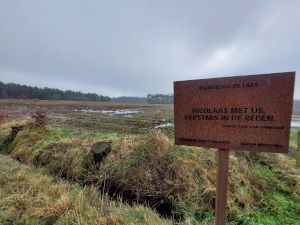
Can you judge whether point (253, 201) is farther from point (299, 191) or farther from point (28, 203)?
point (28, 203)

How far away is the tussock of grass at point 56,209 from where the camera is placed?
74.4 inches

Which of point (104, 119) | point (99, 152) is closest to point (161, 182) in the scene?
point (99, 152)

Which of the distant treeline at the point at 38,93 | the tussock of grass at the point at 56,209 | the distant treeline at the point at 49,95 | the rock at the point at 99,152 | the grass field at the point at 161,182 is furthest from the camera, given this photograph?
the distant treeline at the point at 49,95

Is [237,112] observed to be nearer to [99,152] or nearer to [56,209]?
[56,209]

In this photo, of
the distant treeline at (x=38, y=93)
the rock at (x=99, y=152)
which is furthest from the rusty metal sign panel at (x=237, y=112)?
the distant treeline at (x=38, y=93)

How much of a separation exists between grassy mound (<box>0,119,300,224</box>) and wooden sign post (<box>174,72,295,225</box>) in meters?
1.27

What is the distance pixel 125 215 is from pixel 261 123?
227 centimetres

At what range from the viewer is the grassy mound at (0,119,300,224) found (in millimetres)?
2543

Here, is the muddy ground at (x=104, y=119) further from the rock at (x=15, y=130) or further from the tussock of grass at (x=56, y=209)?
the tussock of grass at (x=56, y=209)

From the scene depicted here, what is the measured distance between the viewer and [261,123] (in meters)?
1.40

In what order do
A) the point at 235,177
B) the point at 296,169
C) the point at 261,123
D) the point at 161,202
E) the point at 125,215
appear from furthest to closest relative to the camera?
the point at 296,169, the point at 235,177, the point at 161,202, the point at 125,215, the point at 261,123

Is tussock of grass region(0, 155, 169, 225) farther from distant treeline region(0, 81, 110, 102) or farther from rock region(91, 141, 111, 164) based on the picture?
distant treeline region(0, 81, 110, 102)

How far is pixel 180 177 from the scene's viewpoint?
3.07 meters

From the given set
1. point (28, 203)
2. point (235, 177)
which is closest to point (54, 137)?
point (28, 203)
